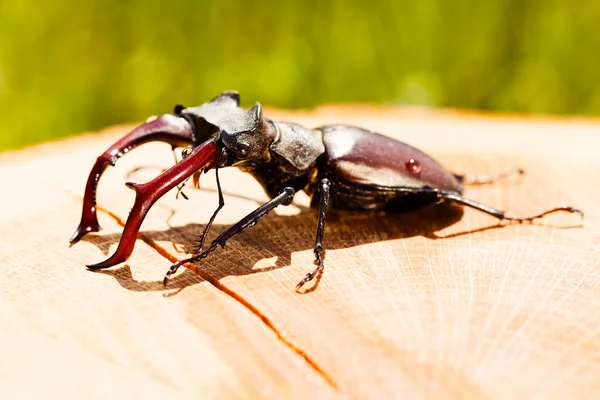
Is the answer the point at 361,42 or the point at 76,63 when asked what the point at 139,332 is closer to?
the point at 76,63

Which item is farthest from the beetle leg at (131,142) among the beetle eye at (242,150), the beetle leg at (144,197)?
the beetle leg at (144,197)

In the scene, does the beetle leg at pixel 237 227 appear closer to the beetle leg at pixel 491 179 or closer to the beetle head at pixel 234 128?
the beetle head at pixel 234 128

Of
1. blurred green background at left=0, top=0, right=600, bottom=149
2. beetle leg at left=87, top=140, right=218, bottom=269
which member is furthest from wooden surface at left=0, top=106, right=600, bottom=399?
blurred green background at left=0, top=0, right=600, bottom=149

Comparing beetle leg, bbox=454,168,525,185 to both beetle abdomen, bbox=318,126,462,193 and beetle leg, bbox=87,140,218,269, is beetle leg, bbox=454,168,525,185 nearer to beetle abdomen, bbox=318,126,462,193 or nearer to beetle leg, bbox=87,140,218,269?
beetle abdomen, bbox=318,126,462,193

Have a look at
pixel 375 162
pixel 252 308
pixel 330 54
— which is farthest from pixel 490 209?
pixel 330 54

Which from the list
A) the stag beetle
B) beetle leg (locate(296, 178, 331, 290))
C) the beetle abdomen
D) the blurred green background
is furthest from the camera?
the blurred green background

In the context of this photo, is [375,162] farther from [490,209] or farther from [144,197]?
[144,197]

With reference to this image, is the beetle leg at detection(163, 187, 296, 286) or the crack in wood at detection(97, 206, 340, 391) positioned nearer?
the crack in wood at detection(97, 206, 340, 391)

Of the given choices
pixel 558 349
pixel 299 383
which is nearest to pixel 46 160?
pixel 299 383
